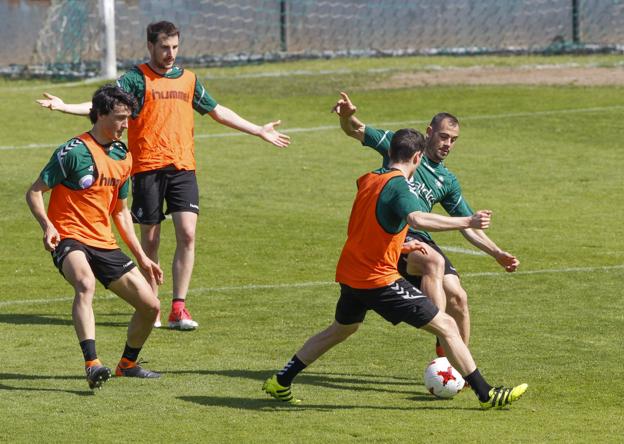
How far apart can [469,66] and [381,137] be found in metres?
20.7

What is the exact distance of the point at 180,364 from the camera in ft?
36.4

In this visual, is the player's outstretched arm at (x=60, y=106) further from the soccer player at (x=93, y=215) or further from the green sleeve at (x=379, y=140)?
the green sleeve at (x=379, y=140)

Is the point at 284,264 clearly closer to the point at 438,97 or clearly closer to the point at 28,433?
the point at 28,433

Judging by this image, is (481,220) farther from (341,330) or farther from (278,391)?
(278,391)

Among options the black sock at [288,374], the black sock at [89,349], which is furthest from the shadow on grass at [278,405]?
the black sock at [89,349]

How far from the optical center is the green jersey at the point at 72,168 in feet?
33.0

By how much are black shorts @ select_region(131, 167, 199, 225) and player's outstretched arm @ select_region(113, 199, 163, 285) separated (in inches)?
86.1

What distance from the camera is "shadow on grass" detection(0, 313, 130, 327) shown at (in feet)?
41.8

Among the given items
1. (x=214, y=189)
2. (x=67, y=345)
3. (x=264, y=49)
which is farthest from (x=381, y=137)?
(x=264, y=49)

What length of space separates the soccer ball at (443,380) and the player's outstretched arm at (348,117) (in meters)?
2.32

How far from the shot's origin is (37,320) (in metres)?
12.9

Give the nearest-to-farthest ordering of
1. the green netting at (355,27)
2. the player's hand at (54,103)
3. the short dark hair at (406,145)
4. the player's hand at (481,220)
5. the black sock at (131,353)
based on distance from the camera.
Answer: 1. the player's hand at (481,220)
2. the short dark hair at (406,145)
3. the black sock at (131,353)
4. the player's hand at (54,103)
5. the green netting at (355,27)

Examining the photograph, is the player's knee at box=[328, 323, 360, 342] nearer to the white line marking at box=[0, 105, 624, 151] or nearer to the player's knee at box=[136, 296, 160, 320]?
the player's knee at box=[136, 296, 160, 320]

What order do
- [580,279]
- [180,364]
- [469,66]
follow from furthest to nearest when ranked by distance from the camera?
[469,66] → [580,279] → [180,364]
